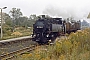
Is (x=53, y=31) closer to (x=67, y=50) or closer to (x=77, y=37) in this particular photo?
(x=77, y=37)

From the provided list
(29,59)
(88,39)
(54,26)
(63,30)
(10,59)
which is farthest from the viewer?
(63,30)

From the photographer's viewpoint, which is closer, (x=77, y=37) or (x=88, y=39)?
(x=88, y=39)

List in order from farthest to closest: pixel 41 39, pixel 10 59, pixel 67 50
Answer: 1. pixel 41 39
2. pixel 10 59
3. pixel 67 50

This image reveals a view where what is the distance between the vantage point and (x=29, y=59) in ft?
26.1

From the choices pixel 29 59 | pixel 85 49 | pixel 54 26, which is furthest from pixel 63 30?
pixel 29 59

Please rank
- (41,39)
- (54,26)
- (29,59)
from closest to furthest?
1. (29,59)
2. (41,39)
3. (54,26)

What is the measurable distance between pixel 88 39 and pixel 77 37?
1274 mm

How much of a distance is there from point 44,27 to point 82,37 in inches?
353

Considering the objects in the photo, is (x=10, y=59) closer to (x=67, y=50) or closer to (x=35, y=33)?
(x=67, y=50)

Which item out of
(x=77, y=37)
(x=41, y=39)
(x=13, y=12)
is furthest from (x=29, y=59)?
(x=13, y=12)

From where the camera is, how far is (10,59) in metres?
12.5

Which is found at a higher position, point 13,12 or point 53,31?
point 13,12

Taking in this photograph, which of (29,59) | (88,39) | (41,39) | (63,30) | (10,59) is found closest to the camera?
(29,59)

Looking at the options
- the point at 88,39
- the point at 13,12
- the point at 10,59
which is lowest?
the point at 10,59
